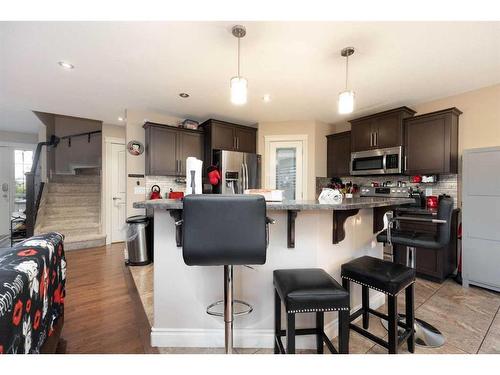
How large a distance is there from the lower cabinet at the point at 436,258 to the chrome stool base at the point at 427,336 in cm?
119

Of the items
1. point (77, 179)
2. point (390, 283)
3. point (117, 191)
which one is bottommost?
point (390, 283)

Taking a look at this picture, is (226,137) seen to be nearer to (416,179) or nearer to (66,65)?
(66,65)

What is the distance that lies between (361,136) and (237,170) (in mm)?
2133

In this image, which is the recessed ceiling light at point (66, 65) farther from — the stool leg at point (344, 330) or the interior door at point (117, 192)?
the stool leg at point (344, 330)

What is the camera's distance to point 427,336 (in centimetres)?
174

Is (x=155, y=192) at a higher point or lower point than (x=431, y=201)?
higher

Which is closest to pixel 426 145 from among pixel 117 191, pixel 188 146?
pixel 188 146

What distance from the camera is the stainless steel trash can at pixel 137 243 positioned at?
3.37m

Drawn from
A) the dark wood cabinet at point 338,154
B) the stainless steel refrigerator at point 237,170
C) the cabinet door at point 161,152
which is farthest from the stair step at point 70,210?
the dark wood cabinet at point 338,154

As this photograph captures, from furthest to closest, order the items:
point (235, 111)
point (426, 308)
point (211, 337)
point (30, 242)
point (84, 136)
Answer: point (84, 136)
point (235, 111)
point (426, 308)
point (211, 337)
point (30, 242)

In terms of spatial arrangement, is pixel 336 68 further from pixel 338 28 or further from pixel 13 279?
pixel 13 279

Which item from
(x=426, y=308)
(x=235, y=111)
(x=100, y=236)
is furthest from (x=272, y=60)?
(x=100, y=236)
